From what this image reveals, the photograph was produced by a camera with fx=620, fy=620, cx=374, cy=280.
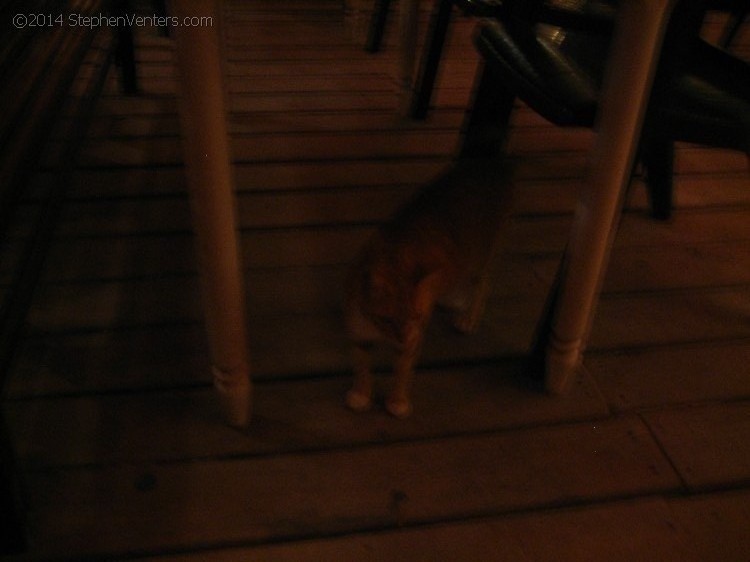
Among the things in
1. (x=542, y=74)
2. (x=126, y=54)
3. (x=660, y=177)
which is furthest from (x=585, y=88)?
(x=126, y=54)

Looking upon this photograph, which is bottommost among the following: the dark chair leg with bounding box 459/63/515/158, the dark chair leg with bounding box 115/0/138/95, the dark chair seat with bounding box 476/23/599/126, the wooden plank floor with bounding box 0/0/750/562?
the wooden plank floor with bounding box 0/0/750/562

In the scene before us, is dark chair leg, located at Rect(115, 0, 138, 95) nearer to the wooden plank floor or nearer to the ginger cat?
the wooden plank floor

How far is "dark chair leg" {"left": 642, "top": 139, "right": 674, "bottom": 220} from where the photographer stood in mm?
1401

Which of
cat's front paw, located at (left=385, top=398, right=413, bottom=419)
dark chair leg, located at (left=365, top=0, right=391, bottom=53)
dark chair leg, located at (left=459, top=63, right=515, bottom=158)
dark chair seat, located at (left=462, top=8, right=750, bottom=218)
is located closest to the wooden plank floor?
cat's front paw, located at (left=385, top=398, right=413, bottom=419)

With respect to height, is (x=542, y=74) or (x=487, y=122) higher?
(x=542, y=74)

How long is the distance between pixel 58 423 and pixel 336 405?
40 centimetres

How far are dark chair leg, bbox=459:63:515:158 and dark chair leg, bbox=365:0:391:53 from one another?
104cm

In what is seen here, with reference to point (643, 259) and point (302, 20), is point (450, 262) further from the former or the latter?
point (302, 20)

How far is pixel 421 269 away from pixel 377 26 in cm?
169

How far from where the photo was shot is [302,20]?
2658 mm

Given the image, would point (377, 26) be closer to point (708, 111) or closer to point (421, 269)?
point (708, 111)

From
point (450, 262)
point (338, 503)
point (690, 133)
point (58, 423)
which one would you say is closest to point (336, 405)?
point (338, 503)

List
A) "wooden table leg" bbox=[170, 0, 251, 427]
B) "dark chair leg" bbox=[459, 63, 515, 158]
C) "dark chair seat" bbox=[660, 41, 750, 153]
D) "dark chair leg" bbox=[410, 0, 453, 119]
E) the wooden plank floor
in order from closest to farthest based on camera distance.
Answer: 1. "wooden table leg" bbox=[170, 0, 251, 427]
2. the wooden plank floor
3. "dark chair seat" bbox=[660, 41, 750, 153]
4. "dark chair leg" bbox=[459, 63, 515, 158]
5. "dark chair leg" bbox=[410, 0, 453, 119]

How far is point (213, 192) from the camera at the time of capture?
0.72 meters
